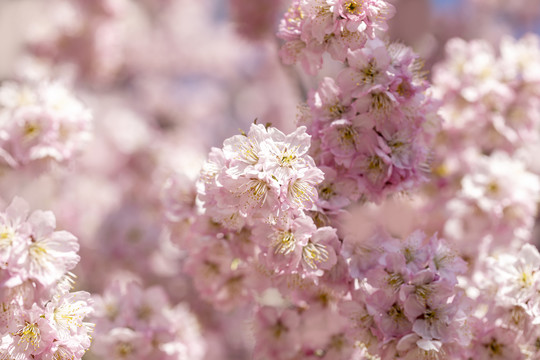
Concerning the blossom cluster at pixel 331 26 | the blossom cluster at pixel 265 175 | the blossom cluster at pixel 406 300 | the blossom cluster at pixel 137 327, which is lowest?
the blossom cluster at pixel 137 327

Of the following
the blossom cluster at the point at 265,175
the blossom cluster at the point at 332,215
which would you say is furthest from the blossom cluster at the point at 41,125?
the blossom cluster at the point at 265,175

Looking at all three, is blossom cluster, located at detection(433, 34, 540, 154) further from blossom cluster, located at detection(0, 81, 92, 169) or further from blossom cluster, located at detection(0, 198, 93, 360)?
blossom cluster, located at detection(0, 198, 93, 360)

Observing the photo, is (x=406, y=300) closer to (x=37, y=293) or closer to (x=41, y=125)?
(x=37, y=293)

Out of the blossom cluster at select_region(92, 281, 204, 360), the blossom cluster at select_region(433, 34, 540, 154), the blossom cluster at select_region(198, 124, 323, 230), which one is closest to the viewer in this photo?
the blossom cluster at select_region(198, 124, 323, 230)

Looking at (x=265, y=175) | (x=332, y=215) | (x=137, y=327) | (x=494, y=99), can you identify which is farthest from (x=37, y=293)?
(x=494, y=99)

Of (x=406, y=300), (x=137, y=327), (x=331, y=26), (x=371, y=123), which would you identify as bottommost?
(x=137, y=327)

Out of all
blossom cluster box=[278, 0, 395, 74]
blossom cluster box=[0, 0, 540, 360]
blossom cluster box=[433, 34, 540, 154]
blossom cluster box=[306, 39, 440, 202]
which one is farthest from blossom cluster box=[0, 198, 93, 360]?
blossom cluster box=[433, 34, 540, 154]

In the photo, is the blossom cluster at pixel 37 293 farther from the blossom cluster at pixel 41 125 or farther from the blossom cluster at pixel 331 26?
the blossom cluster at pixel 331 26

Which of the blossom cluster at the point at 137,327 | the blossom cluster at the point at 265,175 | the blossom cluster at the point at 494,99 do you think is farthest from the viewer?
the blossom cluster at the point at 494,99

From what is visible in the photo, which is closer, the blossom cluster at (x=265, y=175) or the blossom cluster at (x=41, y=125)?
the blossom cluster at (x=265, y=175)
